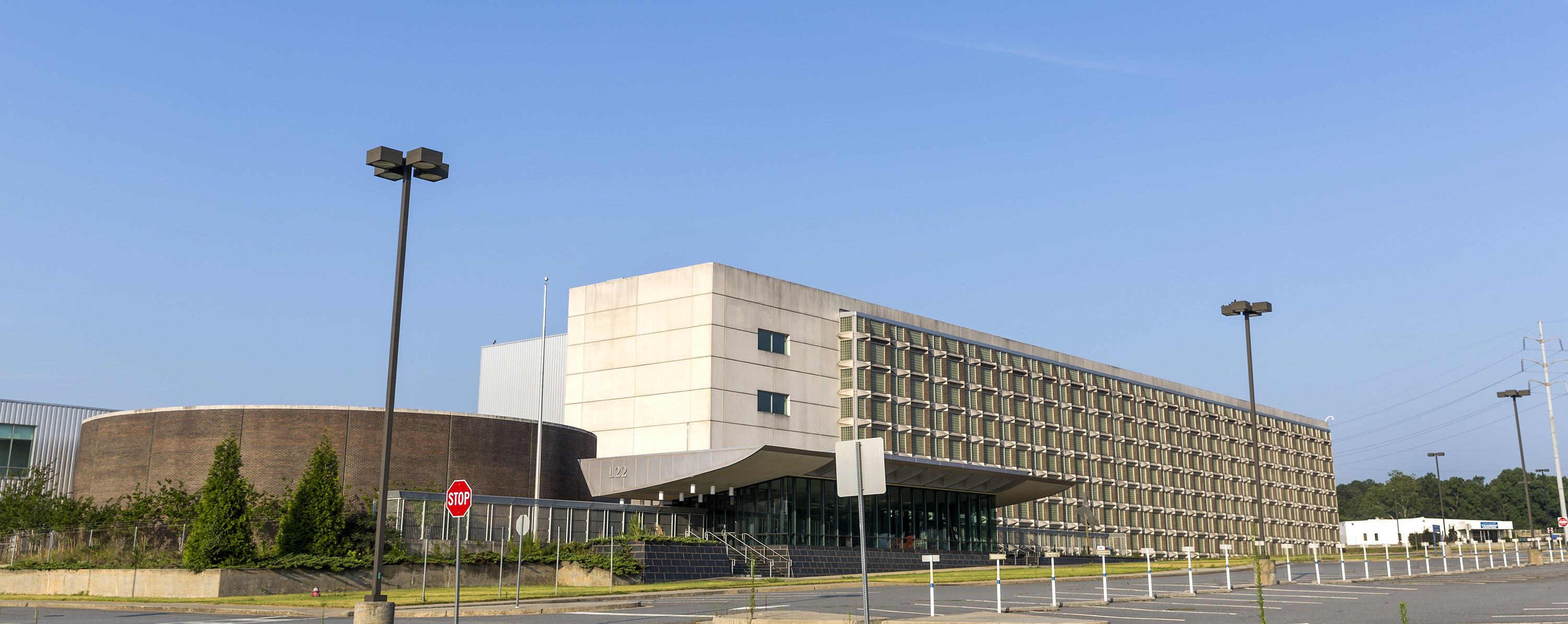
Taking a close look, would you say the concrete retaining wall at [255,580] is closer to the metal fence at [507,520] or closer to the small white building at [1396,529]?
the metal fence at [507,520]

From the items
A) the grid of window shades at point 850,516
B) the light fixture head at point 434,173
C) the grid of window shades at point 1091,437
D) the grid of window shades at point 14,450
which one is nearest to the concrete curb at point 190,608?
the light fixture head at point 434,173

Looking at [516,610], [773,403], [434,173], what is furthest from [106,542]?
[773,403]

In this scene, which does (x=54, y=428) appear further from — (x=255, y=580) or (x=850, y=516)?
(x=850, y=516)

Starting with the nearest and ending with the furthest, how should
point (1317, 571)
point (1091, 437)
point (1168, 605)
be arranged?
point (1168, 605), point (1317, 571), point (1091, 437)

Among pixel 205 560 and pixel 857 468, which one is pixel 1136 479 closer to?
pixel 205 560

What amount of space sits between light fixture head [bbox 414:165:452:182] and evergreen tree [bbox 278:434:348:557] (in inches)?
906

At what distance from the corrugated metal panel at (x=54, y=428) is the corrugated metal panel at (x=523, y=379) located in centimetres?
1972

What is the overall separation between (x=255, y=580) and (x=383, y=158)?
887 inches

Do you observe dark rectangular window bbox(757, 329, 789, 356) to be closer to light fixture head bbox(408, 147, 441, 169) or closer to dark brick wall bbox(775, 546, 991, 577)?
dark brick wall bbox(775, 546, 991, 577)

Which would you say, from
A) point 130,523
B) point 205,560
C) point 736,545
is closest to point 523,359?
point 736,545

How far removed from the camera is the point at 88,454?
163 ft

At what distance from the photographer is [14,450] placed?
60688mm

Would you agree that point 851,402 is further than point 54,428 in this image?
Yes

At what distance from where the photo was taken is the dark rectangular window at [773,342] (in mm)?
64562
